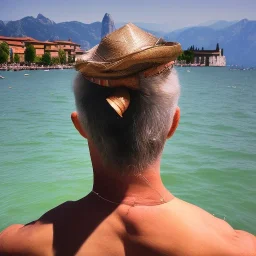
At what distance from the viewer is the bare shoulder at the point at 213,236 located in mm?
1339

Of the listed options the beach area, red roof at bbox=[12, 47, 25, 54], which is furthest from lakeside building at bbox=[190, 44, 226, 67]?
red roof at bbox=[12, 47, 25, 54]

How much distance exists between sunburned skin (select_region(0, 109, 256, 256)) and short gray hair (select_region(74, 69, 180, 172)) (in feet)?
0.19

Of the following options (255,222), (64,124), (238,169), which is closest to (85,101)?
(255,222)

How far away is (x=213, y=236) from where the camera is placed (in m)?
1.36

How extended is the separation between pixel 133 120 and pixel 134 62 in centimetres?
20

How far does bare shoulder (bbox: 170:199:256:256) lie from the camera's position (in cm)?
134

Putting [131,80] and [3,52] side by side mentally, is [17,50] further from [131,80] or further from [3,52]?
[131,80]

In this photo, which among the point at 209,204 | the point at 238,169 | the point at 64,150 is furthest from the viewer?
the point at 64,150

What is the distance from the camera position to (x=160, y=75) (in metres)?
1.33

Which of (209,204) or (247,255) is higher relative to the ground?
(247,255)

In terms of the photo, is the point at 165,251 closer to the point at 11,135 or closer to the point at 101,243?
the point at 101,243

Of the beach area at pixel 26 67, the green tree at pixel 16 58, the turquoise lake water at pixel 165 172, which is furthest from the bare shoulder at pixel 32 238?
the green tree at pixel 16 58

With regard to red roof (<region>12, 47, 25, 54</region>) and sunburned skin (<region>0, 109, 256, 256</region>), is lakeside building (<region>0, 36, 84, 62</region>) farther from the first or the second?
sunburned skin (<region>0, 109, 256, 256</region>)

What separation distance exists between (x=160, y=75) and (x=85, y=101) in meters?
0.28
